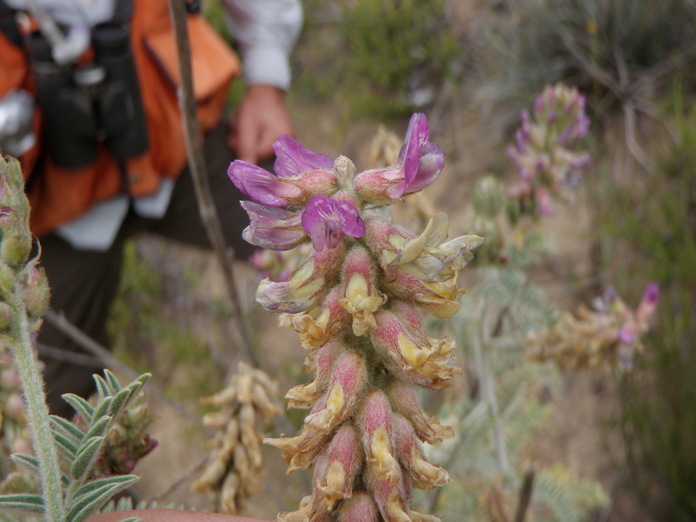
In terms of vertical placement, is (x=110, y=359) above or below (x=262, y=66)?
below

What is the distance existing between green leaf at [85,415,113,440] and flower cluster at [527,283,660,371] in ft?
4.97

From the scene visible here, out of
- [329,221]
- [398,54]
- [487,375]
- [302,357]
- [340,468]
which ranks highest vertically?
[329,221]

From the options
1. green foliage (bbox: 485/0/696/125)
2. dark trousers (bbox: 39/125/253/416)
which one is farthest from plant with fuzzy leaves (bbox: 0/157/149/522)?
green foliage (bbox: 485/0/696/125)

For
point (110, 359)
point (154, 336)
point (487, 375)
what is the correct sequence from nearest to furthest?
point (110, 359) < point (487, 375) < point (154, 336)

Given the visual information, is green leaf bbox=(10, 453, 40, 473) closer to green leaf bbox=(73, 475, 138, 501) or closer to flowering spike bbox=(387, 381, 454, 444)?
green leaf bbox=(73, 475, 138, 501)

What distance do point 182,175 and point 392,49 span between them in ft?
7.81

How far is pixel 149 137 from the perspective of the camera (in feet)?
9.25

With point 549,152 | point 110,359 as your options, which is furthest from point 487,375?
point 110,359

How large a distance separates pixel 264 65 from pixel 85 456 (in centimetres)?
299

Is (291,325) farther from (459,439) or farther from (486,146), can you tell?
(486,146)

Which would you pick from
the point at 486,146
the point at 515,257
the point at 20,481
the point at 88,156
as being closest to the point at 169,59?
the point at 88,156

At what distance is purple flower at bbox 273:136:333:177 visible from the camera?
3.18ft

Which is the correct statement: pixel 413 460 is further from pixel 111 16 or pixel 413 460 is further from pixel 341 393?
pixel 111 16

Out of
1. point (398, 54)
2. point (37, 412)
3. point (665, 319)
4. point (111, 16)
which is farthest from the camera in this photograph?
point (398, 54)
